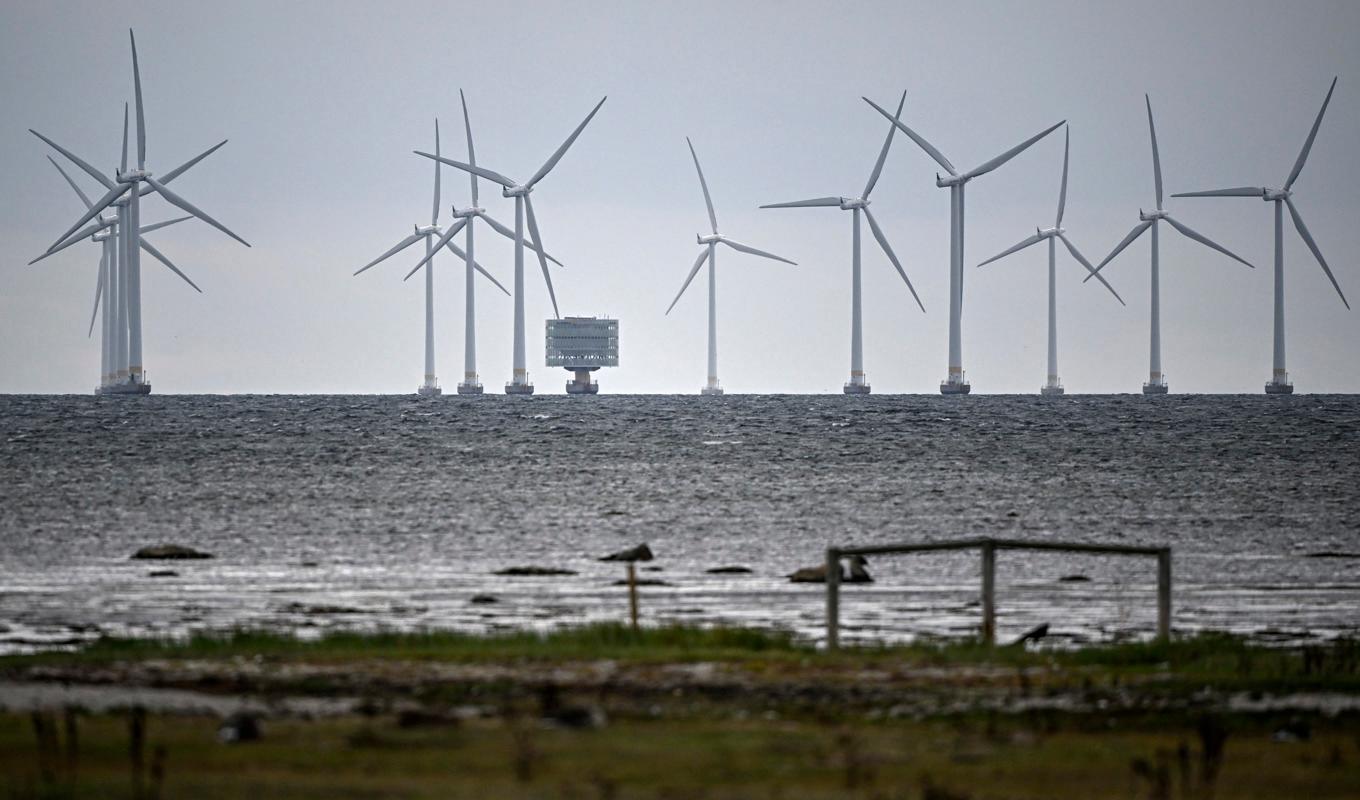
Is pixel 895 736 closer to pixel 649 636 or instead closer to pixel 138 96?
pixel 649 636

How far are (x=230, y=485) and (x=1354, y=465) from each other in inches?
2264

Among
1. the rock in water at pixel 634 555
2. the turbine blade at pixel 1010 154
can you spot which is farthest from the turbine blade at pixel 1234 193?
the rock in water at pixel 634 555

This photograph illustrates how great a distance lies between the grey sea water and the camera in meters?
30.6

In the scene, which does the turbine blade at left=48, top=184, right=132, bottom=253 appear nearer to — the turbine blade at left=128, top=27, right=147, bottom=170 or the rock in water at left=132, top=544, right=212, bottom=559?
the turbine blade at left=128, top=27, right=147, bottom=170

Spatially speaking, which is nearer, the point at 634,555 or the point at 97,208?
the point at 634,555

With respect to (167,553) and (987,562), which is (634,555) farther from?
(987,562)

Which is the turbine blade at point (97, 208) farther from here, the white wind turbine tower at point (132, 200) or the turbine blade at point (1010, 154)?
the turbine blade at point (1010, 154)

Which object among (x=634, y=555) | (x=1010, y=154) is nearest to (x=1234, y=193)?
(x=1010, y=154)

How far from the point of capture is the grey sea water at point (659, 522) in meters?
30.6

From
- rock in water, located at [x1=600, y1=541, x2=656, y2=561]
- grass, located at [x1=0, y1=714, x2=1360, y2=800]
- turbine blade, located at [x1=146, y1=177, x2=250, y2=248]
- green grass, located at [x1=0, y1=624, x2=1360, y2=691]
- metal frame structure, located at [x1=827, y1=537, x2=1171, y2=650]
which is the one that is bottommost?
rock in water, located at [x1=600, y1=541, x2=656, y2=561]

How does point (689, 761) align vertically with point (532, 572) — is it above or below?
above

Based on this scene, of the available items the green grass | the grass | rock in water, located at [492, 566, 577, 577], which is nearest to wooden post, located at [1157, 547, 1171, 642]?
the green grass

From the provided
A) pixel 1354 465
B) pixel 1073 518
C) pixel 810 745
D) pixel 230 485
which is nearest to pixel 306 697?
pixel 810 745

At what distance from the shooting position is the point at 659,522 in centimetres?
6119
